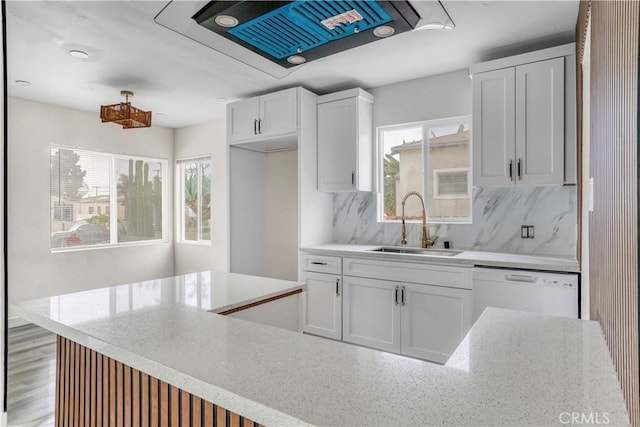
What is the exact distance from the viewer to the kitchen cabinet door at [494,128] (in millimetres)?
2854

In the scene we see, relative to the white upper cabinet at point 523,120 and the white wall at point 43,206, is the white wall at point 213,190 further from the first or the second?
the white upper cabinet at point 523,120

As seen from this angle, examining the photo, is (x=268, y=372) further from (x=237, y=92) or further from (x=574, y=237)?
(x=237, y=92)

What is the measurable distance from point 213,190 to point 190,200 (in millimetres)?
593

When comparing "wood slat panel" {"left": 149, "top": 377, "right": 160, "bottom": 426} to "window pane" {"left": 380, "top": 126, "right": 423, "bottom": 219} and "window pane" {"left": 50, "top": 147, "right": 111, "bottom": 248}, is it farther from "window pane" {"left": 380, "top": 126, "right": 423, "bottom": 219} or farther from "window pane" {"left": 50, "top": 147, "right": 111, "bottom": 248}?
"window pane" {"left": 50, "top": 147, "right": 111, "bottom": 248}

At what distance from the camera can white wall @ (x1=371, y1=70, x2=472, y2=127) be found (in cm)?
334

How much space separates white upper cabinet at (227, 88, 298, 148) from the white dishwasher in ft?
7.06

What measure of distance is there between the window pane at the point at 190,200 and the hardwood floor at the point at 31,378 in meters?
2.18

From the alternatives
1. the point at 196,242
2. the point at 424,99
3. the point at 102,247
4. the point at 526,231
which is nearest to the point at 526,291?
the point at 526,231

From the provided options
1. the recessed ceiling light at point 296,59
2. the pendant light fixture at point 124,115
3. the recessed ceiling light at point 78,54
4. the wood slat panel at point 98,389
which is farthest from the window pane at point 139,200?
the recessed ceiling light at point 296,59

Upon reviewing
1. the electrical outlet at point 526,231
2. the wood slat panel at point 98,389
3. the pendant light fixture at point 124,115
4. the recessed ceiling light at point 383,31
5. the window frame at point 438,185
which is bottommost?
the wood slat panel at point 98,389

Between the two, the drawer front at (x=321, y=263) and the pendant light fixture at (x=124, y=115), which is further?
the drawer front at (x=321, y=263)

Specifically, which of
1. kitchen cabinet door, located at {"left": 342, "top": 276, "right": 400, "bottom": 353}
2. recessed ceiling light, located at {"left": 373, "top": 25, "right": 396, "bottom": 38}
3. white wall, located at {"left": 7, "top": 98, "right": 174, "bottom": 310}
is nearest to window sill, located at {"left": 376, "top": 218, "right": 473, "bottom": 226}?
kitchen cabinet door, located at {"left": 342, "top": 276, "right": 400, "bottom": 353}

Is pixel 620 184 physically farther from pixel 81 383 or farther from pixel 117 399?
pixel 81 383

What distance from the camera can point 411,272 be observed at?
9.95 feet
